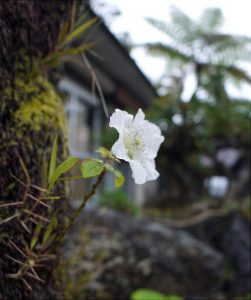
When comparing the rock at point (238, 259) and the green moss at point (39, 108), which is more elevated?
the green moss at point (39, 108)


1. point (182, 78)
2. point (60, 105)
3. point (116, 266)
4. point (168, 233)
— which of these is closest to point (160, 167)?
point (182, 78)

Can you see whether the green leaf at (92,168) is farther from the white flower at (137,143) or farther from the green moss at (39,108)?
the green moss at (39,108)

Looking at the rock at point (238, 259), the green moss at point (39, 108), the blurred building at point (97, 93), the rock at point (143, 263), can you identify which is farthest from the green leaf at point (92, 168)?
the blurred building at point (97, 93)

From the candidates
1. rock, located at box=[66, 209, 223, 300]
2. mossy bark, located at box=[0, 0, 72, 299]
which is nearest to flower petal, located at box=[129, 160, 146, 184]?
mossy bark, located at box=[0, 0, 72, 299]

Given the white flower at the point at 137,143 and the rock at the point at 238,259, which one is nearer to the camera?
Result: the white flower at the point at 137,143

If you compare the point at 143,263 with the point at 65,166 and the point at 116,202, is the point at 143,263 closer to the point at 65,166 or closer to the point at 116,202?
the point at 65,166

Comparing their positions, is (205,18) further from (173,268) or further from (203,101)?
(173,268)
